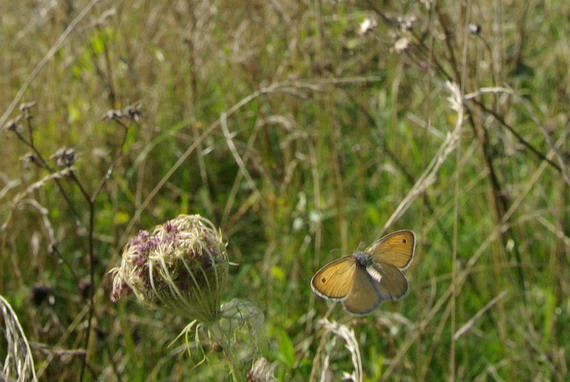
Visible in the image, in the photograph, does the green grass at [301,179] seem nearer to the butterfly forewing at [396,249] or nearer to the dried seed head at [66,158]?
the dried seed head at [66,158]

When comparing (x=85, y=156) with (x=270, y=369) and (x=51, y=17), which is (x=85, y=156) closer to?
(x=51, y=17)

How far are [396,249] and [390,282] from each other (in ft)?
0.18

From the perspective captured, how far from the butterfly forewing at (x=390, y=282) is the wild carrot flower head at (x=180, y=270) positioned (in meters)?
0.26

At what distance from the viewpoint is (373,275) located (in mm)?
1205

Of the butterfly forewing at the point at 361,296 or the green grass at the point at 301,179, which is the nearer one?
the butterfly forewing at the point at 361,296

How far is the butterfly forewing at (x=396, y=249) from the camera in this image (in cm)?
118

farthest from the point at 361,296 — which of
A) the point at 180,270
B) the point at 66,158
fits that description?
the point at 66,158

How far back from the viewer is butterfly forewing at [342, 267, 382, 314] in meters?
1.19

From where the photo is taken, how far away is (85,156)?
3303 mm

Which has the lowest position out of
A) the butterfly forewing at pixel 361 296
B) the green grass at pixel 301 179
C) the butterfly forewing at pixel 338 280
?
the green grass at pixel 301 179

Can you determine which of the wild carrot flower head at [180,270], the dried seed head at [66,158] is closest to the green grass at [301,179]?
the dried seed head at [66,158]

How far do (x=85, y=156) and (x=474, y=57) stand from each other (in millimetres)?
1757

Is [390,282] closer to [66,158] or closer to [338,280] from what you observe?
[338,280]

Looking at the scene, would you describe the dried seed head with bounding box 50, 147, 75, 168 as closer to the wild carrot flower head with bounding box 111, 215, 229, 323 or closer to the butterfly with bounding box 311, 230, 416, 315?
the wild carrot flower head with bounding box 111, 215, 229, 323
